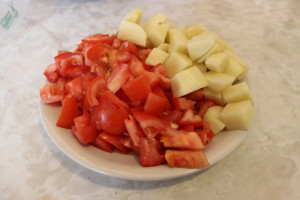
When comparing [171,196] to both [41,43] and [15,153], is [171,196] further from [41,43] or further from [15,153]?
[41,43]

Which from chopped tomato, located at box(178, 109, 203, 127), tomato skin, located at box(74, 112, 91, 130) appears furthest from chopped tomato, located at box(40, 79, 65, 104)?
chopped tomato, located at box(178, 109, 203, 127)

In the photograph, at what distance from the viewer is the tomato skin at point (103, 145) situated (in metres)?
0.99

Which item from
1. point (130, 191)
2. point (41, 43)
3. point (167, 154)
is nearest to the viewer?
point (167, 154)

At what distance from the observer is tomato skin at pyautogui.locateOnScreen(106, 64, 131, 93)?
102 cm

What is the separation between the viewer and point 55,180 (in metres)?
1.06

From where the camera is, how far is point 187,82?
105 centimetres

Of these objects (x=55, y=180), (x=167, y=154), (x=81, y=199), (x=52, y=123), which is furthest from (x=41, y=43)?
(x=167, y=154)

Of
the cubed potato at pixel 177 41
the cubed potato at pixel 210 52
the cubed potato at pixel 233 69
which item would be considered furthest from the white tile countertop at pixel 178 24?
the cubed potato at pixel 177 41

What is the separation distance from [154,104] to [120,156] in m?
0.21

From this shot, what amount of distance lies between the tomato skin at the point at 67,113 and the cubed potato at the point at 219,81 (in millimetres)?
503

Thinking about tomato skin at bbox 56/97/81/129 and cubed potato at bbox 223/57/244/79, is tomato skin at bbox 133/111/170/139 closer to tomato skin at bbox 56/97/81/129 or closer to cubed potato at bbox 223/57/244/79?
tomato skin at bbox 56/97/81/129

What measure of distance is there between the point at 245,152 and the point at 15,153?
900 mm

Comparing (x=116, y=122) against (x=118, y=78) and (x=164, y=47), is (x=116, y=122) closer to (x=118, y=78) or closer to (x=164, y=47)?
(x=118, y=78)

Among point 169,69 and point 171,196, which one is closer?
point 171,196
